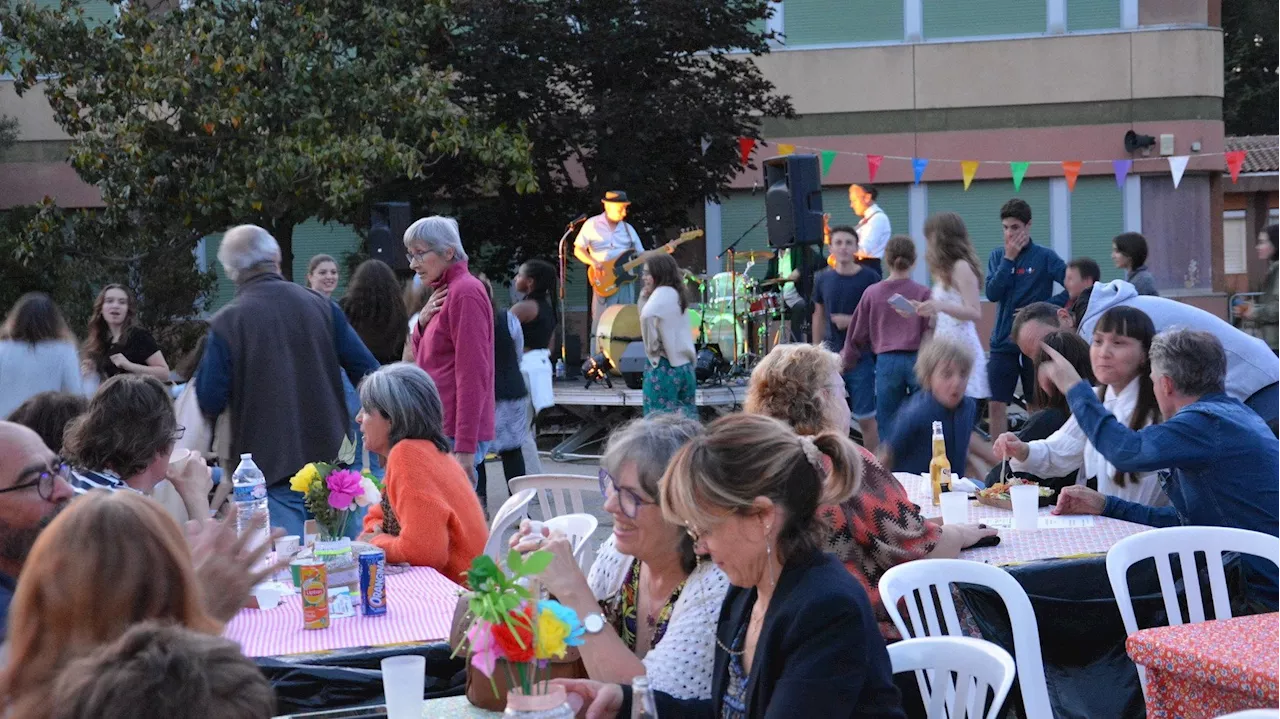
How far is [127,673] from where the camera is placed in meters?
1.26

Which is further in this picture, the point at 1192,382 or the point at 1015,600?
the point at 1192,382

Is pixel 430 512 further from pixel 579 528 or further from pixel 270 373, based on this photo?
pixel 270 373

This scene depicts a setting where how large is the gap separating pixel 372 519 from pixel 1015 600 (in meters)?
2.24

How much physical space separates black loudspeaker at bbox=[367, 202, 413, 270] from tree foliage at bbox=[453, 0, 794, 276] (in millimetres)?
2946

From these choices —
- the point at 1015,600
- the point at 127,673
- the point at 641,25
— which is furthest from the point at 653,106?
the point at 127,673

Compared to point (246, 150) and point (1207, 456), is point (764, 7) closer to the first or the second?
point (246, 150)

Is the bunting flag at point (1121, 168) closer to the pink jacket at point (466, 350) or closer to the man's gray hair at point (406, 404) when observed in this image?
the pink jacket at point (466, 350)

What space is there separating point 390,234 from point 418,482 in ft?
30.3

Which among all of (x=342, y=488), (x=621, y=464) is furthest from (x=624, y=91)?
(x=621, y=464)

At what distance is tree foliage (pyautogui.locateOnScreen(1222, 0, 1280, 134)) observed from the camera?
1129 inches

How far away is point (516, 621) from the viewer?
1.94 m

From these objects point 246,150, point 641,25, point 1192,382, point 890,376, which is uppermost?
point 641,25

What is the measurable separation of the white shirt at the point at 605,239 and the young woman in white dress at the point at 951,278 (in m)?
6.19

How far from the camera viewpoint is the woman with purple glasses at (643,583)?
252cm
